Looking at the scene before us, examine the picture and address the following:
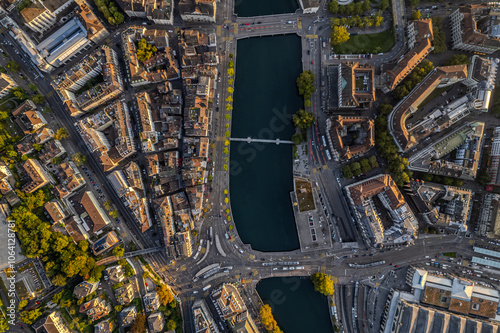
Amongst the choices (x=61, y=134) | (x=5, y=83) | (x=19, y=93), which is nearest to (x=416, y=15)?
(x=61, y=134)

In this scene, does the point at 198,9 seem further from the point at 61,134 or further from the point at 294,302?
the point at 294,302

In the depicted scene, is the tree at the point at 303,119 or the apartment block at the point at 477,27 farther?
the tree at the point at 303,119

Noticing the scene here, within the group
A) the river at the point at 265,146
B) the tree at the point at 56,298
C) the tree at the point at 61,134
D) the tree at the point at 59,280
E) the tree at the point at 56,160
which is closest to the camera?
the tree at the point at 59,280

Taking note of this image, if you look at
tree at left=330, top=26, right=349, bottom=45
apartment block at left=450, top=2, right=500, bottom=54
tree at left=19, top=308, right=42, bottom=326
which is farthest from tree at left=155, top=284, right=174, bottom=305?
apartment block at left=450, top=2, right=500, bottom=54

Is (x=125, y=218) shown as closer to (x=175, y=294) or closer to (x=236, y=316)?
(x=175, y=294)

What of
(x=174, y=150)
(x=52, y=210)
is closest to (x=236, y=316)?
(x=174, y=150)

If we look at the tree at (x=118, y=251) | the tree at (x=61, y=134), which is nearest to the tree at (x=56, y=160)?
the tree at (x=61, y=134)

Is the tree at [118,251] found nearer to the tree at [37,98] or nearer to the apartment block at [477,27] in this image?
the tree at [37,98]
